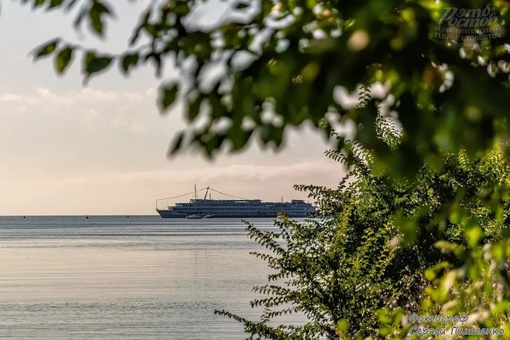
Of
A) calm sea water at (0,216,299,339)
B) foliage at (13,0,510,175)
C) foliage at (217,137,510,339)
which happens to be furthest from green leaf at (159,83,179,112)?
calm sea water at (0,216,299,339)

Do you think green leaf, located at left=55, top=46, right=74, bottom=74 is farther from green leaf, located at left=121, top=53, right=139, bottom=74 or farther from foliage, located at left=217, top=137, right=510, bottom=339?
foliage, located at left=217, top=137, right=510, bottom=339

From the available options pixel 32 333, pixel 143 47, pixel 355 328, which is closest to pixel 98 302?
pixel 32 333

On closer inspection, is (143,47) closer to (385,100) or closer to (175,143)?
(175,143)

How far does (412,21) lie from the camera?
2.80 meters

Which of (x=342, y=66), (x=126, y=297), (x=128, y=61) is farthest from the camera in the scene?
(x=126, y=297)

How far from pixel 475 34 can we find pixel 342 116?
2.97 feet

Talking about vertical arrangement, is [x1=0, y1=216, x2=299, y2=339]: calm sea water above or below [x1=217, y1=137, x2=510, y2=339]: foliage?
below

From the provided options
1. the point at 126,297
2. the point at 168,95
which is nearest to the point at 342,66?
the point at 168,95

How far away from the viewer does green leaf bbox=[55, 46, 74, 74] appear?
3410mm

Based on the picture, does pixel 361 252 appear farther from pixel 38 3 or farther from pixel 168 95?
pixel 168 95

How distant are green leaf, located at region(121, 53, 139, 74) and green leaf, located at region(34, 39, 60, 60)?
313mm

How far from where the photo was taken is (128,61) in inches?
131

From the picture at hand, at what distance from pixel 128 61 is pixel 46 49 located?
0.34 meters

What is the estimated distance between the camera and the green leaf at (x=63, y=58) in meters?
3.41
